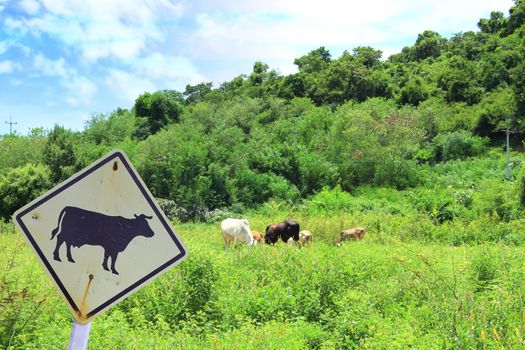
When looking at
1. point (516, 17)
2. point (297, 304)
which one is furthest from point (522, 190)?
point (516, 17)

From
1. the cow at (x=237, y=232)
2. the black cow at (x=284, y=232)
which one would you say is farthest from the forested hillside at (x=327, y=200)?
the black cow at (x=284, y=232)

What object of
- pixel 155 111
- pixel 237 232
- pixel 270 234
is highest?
pixel 155 111

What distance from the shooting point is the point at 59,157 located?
2673cm

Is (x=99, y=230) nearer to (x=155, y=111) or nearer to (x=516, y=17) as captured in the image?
(x=155, y=111)

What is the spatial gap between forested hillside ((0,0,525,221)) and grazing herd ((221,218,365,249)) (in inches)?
428

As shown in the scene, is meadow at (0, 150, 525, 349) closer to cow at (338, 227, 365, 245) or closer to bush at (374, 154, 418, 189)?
cow at (338, 227, 365, 245)

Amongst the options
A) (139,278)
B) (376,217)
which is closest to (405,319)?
(139,278)

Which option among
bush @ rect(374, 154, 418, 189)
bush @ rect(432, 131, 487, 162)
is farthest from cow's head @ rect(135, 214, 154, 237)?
bush @ rect(432, 131, 487, 162)

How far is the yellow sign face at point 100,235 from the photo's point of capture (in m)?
2.05

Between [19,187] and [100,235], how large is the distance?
79.5ft

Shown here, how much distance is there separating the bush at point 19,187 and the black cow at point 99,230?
77.2 ft

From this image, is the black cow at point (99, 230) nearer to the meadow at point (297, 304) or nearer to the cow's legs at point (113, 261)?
the cow's legs at point (113, 261)

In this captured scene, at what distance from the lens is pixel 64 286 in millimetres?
2045

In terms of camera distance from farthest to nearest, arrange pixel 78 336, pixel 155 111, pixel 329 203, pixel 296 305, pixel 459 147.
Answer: pixel 155 111 < pixel 459 147 < pixel 329 203 < pixel 296 305 < pixel 78 336
